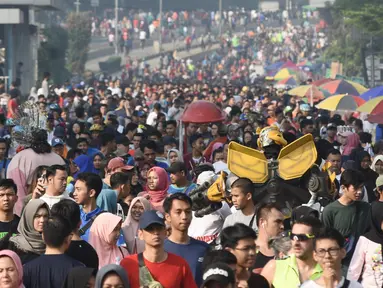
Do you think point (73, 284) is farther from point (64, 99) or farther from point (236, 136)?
point (64, 99)

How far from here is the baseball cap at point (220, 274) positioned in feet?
26.8

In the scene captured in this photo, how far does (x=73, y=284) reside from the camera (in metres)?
8.99

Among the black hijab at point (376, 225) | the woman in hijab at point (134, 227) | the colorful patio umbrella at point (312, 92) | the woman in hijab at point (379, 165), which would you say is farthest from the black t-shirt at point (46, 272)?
the colorful patio umbrella at point (312, 92)

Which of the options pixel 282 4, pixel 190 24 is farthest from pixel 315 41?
pixel 282 4

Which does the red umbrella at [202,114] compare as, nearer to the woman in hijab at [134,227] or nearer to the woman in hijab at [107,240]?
the woman in hijab at [134,227]

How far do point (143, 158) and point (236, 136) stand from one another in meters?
3.84

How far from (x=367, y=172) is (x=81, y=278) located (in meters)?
7.79

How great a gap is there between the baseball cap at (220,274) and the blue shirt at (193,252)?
1670 millimetres

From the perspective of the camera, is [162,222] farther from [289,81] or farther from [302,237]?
[289,81]

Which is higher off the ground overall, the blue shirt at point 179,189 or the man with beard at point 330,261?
the man with beard at point 330,261

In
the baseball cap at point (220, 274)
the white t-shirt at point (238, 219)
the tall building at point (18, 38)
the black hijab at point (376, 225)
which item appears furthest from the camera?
the tall building at point (18, 38)

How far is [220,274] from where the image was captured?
823 centimetres

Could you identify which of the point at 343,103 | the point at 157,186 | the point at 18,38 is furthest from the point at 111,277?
the point at 18,38

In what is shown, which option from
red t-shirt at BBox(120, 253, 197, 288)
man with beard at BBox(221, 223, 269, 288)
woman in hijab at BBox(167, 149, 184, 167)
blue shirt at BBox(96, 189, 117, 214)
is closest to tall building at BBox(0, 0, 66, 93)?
woman in hijab at BBox(167, 149, 184, 167)
